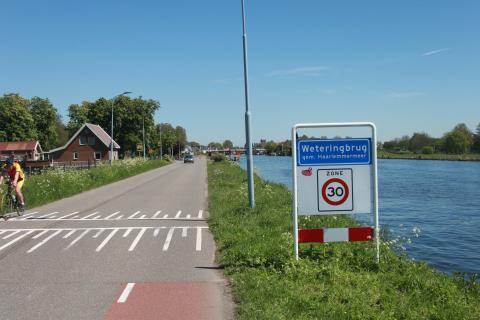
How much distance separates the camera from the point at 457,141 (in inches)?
4877

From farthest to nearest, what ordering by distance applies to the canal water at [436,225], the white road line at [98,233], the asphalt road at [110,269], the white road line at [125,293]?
the canal water at [436,225]
the white road line at [98,233]
the white road line at [125,293]
the asphalt road at [110,269]

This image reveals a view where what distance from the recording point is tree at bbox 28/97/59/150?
8244 centimetres

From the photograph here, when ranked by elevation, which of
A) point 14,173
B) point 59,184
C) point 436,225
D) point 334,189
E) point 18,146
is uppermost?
point 18,146

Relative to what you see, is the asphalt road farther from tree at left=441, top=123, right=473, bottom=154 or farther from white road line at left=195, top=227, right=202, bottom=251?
tree at left=441, top=123, right=473, bottom=154

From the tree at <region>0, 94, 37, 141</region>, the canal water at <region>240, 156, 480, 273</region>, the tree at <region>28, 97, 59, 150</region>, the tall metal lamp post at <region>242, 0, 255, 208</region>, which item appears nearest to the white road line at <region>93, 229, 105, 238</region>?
the tall metal lamp post at <region>242, 0, 255, 208</region>

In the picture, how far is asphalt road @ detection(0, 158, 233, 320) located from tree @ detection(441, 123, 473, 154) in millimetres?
126008

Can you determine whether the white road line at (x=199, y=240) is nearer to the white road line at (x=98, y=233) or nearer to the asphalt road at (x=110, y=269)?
the asphalt road at (x=110, y=269)

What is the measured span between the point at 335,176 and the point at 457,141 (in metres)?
130

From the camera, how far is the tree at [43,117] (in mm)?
82438

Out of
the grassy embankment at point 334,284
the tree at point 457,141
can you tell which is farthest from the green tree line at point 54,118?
the tree at point 457,141

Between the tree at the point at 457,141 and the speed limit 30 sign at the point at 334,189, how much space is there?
130 meters

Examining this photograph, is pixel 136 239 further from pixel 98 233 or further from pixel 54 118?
pixel 54 118

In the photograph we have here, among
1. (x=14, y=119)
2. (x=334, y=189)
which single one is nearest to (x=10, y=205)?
(x=334, y=189)

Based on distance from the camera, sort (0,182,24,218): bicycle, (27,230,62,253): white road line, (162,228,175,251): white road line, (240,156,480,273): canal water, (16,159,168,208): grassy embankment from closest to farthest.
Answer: (27,230,62,253): white road line < (162,228,175,251): white road line < (240,156,480,273): canal water < (0,182,24,218): bicycle < (16,159,168,208): grassy embankment
